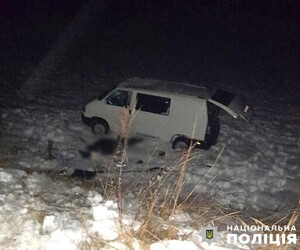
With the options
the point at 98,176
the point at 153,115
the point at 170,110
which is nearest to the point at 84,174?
the point at 98,176

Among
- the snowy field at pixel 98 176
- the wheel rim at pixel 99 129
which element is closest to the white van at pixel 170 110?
the wheel rim at pixel 99 129

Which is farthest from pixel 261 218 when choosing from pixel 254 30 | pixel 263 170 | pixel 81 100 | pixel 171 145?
pixel 254 30

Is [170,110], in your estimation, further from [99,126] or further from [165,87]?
[99,126]

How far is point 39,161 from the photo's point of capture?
8289mm

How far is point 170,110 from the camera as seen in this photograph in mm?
9086

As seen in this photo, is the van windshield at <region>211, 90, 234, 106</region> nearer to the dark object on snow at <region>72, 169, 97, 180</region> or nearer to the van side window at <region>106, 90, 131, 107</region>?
the van side window at <region>106, 90, 131, 107</region>

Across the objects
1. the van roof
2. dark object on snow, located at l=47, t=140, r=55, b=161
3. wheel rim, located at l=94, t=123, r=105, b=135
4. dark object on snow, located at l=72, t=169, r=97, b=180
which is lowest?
dark object on snow, located at l=72, t=169, r=97, b=180

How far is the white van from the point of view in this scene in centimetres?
899

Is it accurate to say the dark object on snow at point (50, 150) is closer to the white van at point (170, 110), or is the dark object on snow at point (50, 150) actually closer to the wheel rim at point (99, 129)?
the wheel rim at point (99, 129)

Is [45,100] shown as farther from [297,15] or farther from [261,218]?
[297,15]

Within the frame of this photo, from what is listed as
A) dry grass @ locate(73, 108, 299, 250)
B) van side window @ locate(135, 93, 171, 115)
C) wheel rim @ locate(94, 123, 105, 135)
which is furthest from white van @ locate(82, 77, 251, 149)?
dry grass @ locate(73, 108, 299, 250)

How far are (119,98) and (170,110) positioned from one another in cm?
130

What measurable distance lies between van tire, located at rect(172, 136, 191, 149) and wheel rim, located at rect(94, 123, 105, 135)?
1837 mm

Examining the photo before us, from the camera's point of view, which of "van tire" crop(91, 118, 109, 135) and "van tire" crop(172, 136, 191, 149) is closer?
"van tire" crop(172, 136, 191, 149)
